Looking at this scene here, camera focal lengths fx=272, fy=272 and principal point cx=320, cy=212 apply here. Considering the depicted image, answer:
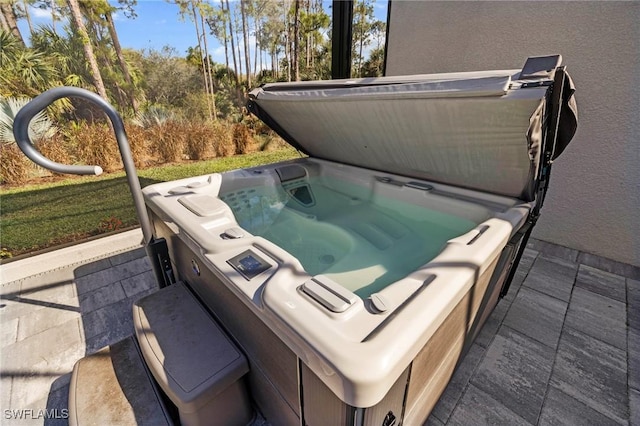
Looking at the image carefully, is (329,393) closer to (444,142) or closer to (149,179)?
(444,142)

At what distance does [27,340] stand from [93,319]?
1.08 ft

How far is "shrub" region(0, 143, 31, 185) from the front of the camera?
10.6 feet

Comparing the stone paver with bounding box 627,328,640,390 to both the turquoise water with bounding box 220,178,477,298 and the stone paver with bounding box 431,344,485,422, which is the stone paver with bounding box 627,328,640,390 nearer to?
the stone paver with bounding box 431,344,485,422

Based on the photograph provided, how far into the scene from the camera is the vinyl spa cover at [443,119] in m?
1.27

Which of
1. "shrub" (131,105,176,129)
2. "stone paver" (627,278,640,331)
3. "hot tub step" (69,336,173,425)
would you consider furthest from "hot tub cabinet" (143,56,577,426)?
"shrub" (131,105,176,129)

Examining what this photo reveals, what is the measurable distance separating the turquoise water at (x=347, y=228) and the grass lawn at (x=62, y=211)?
5.39ft

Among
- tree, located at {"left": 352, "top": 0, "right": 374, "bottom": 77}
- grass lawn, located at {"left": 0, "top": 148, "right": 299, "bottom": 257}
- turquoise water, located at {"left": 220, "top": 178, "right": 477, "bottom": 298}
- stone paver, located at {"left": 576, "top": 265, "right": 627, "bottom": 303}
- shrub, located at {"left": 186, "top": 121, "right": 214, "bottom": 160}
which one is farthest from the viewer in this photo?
tree, located at {"left": 352, "top": 0, "right": 374, "bottom": 77}

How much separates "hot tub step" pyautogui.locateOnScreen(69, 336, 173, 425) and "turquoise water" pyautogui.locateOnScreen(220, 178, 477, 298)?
1019 millimetres

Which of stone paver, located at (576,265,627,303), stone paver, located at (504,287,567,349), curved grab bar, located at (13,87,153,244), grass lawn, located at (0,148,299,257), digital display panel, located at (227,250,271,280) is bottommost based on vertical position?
stone paver, located at (504,287,567,349)

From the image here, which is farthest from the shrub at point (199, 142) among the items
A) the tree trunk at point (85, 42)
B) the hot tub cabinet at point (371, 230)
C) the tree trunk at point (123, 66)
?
the hot tub cabinet at point (371, 230)

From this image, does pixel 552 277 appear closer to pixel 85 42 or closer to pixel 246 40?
pixel 85 42

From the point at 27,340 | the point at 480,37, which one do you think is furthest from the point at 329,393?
the point at 480,37

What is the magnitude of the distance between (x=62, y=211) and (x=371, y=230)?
3361 mm

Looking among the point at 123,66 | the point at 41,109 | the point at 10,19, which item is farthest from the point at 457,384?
the point at 123,66
